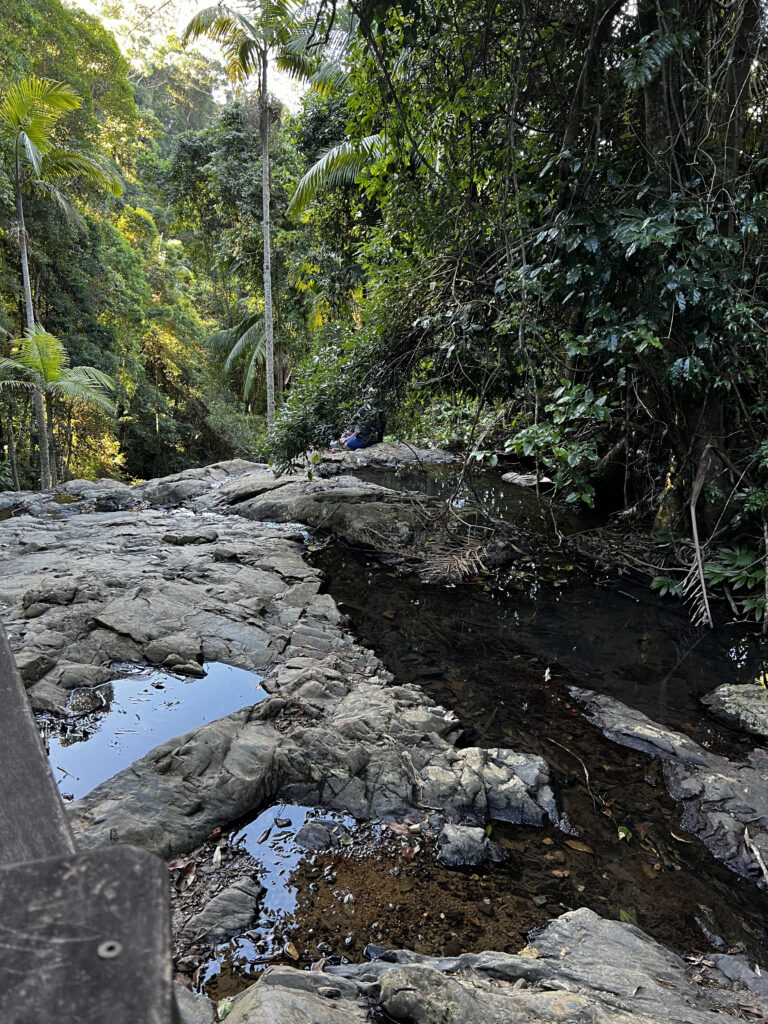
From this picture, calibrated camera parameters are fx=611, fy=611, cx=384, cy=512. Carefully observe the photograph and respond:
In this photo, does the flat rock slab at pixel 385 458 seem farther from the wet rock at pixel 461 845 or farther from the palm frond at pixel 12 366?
the wet rock at pixel 461 845

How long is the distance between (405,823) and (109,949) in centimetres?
295

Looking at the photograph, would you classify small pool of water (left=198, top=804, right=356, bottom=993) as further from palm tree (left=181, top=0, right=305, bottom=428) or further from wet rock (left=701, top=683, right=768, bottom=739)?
palm tree (left=181, top=0, right=305, bottom=428)

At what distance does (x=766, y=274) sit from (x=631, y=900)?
4.53 metres

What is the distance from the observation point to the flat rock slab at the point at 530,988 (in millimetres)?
1743

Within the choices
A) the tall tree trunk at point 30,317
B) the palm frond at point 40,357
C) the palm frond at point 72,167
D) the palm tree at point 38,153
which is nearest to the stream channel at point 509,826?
the palm frond at point 40,357

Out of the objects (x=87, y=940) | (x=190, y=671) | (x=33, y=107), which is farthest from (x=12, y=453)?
(x=87, y=940)

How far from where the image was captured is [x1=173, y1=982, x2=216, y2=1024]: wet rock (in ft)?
6.02

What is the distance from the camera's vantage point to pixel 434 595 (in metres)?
6.62

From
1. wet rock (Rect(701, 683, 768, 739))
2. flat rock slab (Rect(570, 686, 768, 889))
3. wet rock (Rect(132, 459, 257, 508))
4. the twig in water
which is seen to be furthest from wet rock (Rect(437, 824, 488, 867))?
wet rock (Rect(132, 459, 257, 508))

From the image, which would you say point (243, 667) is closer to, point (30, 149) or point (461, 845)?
point (461, 845)

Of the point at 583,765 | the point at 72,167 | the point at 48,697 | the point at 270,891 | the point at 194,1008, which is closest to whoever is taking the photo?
the point at 194,1008

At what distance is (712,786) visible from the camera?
3.49m

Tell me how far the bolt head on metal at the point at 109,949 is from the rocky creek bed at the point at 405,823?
4.74ft

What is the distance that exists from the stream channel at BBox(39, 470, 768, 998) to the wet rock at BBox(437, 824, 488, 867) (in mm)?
53
